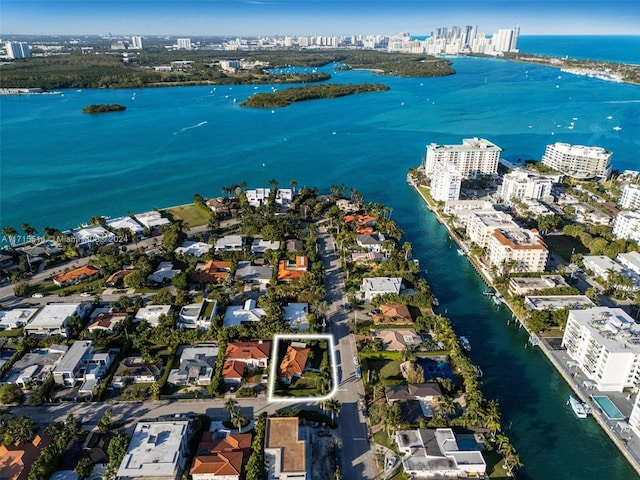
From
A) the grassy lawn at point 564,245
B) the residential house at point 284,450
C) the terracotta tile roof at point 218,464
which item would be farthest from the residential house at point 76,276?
the grassy lawn at point 564,245

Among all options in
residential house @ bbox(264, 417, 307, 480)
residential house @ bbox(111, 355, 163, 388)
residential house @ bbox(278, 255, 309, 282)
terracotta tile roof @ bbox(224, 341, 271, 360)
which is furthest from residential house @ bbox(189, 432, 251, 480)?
residential house @ bbox(278, 255, 309, 282)

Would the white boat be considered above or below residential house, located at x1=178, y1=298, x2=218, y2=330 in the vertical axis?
below

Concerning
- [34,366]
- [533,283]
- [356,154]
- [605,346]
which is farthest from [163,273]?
[356,154]

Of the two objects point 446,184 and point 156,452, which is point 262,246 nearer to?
point 156,452

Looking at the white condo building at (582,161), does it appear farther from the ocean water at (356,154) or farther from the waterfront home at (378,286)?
the waterfront home at (378,286)

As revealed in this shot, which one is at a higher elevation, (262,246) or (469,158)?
(469,158)

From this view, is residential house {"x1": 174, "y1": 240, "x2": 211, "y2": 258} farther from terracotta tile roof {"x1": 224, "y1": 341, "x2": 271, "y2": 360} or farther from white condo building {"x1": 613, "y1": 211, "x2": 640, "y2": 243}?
white condo building {"x1": 613, "y1": 211, "x2": 640, "y2": 243}
